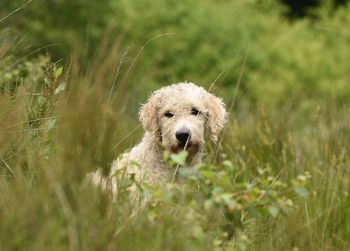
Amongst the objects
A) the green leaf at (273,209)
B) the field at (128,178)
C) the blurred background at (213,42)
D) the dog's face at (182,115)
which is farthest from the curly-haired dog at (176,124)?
the blurred background at (213,42)

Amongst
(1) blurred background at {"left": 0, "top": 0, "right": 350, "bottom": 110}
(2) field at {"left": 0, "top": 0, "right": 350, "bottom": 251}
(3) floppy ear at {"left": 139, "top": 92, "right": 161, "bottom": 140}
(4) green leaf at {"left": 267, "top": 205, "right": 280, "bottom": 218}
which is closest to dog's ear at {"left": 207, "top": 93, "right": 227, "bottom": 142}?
(2) field at {"left": 0, "top": 0, "right": 350, "bottom": 251}

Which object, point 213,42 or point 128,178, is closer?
point 128,178

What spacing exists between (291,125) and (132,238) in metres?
4.84

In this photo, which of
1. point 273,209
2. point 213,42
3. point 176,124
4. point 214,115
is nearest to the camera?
point 273,209

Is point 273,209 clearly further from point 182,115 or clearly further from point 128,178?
point 182,115

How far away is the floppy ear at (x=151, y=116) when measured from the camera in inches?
238

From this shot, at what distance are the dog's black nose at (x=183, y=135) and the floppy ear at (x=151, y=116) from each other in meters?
0.26

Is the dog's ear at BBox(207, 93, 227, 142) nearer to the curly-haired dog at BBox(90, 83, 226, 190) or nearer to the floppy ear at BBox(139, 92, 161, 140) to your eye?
the curly-haired dog at BBox(90, 83, 226, 190)

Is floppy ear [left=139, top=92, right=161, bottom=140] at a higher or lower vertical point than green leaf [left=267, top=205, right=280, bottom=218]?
lower

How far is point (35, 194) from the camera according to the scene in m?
3.42

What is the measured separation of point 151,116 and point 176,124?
299 mm

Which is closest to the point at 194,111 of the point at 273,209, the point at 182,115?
the point at 182,115

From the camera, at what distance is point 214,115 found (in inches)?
244

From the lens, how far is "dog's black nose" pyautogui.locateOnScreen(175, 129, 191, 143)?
575 centimetres
